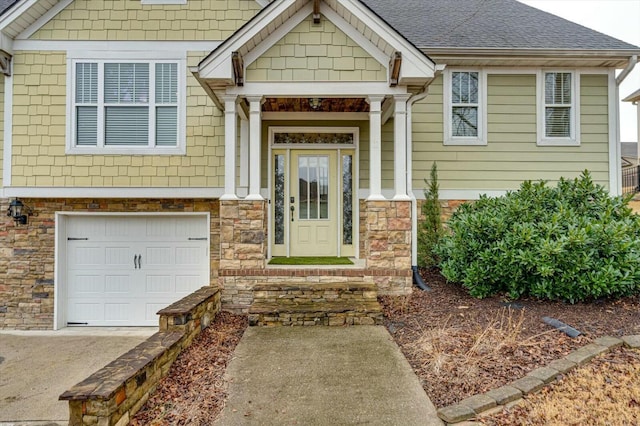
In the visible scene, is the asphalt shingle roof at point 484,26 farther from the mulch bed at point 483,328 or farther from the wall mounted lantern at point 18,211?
the mulch bed at point 483,328

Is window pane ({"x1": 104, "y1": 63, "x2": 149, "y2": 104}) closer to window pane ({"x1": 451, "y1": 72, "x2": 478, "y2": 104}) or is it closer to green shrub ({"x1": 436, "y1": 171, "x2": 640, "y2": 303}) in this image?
window pane ({"x1": 451, "y1": 72, "x2": 478, "y2": 104})

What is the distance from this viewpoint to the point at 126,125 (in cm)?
685

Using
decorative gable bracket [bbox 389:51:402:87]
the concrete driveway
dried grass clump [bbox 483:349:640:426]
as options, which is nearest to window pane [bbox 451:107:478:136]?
decorative gable bracket [bbox 389:51:402:87]

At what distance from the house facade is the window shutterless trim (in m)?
0.03

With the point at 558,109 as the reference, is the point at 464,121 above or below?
below

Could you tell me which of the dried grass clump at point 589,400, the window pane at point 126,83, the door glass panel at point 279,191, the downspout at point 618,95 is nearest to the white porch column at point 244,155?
the door glass panel at point 279,191

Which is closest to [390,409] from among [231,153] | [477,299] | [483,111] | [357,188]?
[477,299]

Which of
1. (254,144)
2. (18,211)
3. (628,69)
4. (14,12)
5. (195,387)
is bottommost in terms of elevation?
(195,387)

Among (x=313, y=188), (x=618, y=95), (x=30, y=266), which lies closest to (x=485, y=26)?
(x=618, y=95)

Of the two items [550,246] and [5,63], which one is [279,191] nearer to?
[550,246]

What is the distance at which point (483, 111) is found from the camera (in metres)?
7.44

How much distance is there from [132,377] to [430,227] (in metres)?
5.73

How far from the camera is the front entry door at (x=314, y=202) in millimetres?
7312

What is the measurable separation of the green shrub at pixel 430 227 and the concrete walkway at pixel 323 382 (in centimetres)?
304
